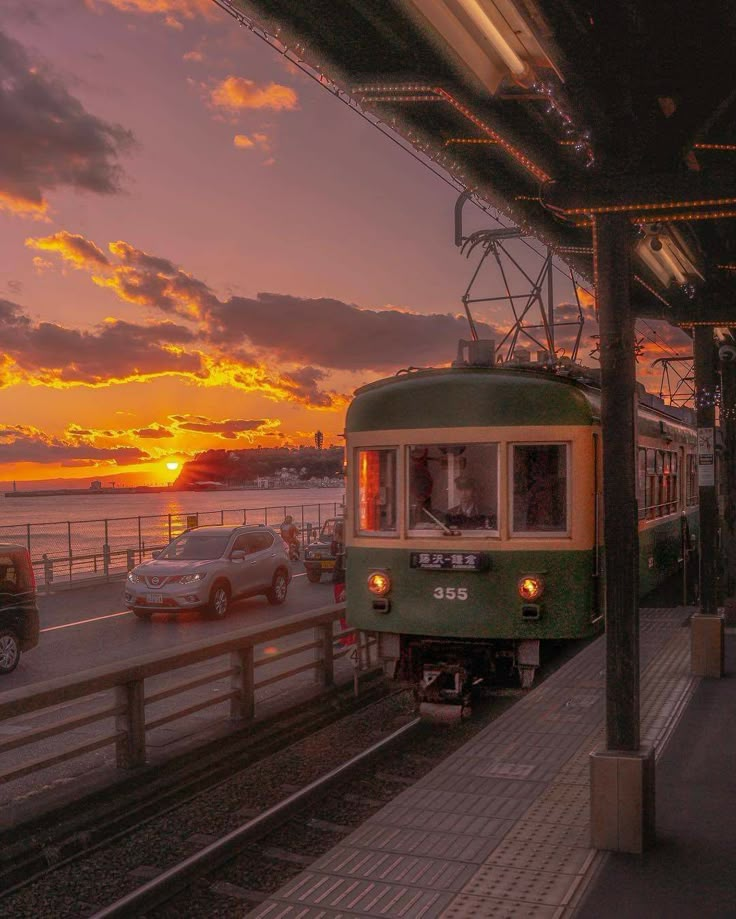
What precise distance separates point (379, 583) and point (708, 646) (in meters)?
4.47

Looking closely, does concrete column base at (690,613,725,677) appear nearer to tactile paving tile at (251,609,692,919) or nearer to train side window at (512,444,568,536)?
tactile paving tile at (251,609,692,919)

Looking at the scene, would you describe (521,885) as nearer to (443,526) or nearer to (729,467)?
(443,526)

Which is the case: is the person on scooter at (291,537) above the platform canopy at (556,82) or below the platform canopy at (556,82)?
below

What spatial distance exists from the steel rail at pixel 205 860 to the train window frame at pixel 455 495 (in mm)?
2419

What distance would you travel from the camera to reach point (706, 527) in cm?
1283

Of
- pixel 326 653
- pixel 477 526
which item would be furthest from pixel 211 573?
pixel 477 526

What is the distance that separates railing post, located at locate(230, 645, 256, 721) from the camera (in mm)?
10125

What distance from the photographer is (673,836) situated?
6801 mm

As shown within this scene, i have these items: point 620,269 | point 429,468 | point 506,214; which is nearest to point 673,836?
point 620,269

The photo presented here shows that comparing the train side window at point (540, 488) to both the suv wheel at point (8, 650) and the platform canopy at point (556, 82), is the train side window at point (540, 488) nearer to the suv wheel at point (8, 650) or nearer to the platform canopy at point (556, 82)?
the platform canopy at point (556, 82)

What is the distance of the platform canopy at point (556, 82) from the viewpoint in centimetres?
570

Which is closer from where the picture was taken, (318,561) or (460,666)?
(460,666)

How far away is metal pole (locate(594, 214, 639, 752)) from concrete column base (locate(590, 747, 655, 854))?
0.44 ft

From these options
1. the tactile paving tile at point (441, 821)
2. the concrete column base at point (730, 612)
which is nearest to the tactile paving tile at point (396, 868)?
the tactile paving tile at point (441, 821)
